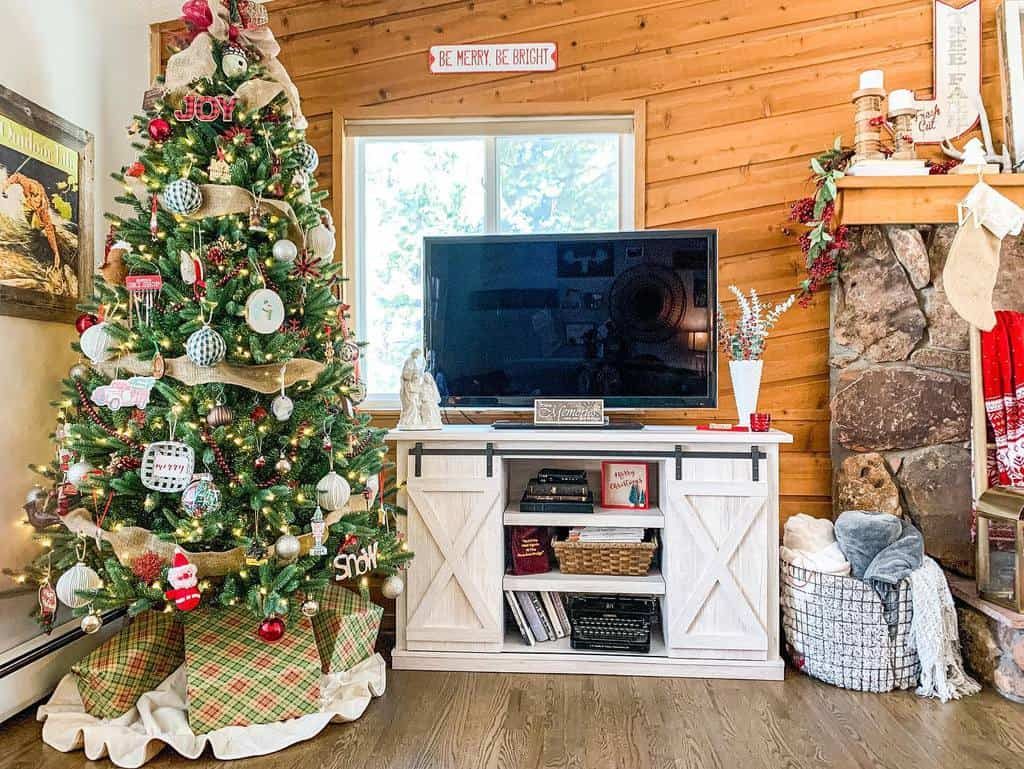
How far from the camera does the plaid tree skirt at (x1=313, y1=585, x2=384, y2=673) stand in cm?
226

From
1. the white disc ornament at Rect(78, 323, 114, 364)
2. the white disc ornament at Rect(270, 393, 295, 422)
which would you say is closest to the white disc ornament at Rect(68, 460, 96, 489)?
the white disc ornament at Rect(78, 323, 114, 364)

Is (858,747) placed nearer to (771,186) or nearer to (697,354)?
(697,354)

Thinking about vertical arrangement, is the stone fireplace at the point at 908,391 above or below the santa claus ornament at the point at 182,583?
above

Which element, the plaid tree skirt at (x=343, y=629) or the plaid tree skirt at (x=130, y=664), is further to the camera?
the plaid tree skirt at (x=343, y=629)

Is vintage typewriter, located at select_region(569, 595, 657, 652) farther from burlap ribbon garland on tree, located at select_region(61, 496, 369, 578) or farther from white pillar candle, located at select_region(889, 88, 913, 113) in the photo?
white pillar candle, located at select_region(889, 88, 913, 113)

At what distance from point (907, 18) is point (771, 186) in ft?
2.70

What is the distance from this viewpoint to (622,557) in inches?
99.3

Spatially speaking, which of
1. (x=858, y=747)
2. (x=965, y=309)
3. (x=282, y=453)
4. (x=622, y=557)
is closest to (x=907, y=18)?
(x=965, y=309)

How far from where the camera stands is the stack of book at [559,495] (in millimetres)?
2527

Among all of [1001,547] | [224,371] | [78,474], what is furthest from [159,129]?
[1001,547]

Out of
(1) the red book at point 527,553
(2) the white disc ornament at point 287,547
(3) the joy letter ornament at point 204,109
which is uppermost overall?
(3) the joy letter ornament at point 204,109

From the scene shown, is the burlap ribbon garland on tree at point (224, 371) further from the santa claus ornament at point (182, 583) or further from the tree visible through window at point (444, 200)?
the tree visible through window at point (444, 200)

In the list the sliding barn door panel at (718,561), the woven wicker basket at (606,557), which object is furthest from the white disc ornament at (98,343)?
the sliding barn door panel at (718,561)

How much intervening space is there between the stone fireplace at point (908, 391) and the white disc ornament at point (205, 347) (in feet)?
7.32
